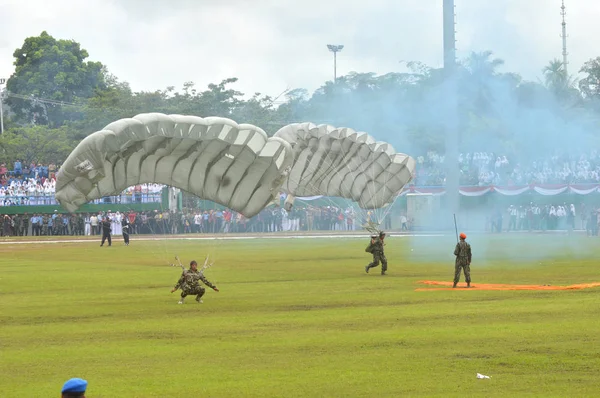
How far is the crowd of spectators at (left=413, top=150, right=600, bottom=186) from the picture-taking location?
203 feet

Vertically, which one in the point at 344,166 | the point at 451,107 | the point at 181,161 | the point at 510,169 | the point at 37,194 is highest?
the point at 451,107

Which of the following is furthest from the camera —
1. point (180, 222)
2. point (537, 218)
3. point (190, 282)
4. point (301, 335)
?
point (180, 222)

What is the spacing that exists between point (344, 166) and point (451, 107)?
797 inches

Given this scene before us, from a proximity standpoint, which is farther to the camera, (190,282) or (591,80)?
(591,80)

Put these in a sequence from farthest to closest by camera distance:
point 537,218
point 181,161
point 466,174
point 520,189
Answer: point 537,218
point 466,174
point 520,189
point 181,161

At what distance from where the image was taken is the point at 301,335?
1909 cm

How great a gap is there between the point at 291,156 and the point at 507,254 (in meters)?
21.1

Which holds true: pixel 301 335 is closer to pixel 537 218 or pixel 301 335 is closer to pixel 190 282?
pixel 190 282

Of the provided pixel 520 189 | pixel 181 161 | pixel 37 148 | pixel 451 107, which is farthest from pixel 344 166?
pixel 37 148

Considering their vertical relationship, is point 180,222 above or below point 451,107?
below

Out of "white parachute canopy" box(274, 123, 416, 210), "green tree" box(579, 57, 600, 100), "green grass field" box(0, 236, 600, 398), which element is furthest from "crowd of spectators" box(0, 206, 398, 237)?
"green grass field" box(0, 236, 600, 398)

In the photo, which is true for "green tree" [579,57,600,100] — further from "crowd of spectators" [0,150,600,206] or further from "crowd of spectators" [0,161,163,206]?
"crowd of spectators" [0,161,163,206]

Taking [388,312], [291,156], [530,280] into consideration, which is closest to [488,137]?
[530,280]

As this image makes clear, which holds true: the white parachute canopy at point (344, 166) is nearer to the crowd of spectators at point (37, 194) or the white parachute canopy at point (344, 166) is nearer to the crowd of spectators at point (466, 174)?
the crowd of spectators at point (466, 174)
